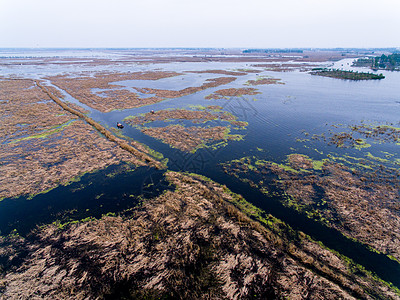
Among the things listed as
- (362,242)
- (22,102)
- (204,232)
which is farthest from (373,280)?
(22,102)

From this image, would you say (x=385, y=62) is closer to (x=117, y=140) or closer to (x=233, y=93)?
(x=233, y=93)

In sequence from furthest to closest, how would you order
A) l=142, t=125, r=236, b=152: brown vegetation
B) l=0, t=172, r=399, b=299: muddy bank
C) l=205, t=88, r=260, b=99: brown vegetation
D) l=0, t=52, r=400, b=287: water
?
1. l=205, t=88, r=260, b=99: brown vegetation
2. l=142, t=125, r=236, b=152: brown vegetation
3. l=0, t=52, r=400, b=287: water
4. l=0, t=172, r=399, b=299: muddy bank

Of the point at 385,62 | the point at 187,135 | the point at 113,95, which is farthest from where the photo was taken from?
the point at 385,62

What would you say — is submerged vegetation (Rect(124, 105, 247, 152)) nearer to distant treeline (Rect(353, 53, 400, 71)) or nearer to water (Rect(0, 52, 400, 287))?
water (Rect(0, 52, 400, 287))

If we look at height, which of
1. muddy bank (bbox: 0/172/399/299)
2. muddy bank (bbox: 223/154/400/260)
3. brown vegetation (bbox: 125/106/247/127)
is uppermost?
brown vegetation (bbox: 125/106/247/127)

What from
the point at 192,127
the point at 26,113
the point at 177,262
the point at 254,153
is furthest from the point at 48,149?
the point at 254,153

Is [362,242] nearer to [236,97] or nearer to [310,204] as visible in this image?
[310,204]

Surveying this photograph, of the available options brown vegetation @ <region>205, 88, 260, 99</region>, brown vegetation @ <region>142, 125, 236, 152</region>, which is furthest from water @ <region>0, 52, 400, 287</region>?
brown vegetation @ <region>205, 88, 260, 99</region>

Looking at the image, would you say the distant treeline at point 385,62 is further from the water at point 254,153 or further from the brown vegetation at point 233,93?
the brown vegetation at point 233,93
